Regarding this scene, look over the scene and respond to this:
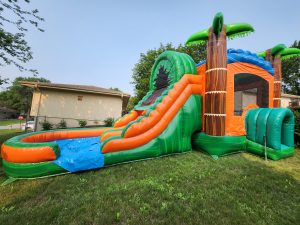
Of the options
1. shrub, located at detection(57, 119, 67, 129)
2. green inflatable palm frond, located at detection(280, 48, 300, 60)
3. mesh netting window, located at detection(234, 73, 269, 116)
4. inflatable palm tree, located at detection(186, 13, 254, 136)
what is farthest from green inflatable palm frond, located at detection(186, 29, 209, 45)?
shrub, located at detection(57, 119, 67, 129)

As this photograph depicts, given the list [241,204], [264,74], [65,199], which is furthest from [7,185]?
[264,74]

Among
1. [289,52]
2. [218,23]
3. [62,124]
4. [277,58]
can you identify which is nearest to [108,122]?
[62,124]

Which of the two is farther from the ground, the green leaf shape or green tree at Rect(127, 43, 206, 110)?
green tree at Rect(127, 43, 206, 110)

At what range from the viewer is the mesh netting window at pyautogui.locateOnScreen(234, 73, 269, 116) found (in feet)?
21.8

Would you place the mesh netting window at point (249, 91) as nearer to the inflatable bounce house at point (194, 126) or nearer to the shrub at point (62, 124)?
the inflatable bounce house at point (194, 126)

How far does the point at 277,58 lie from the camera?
22.5ft

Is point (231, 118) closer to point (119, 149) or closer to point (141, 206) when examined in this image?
point (119, 149)

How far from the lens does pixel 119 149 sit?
4.25m

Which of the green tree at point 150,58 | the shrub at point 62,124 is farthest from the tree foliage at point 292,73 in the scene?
the shrub at point 62,124

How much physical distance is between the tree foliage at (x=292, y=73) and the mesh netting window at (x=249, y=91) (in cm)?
2666

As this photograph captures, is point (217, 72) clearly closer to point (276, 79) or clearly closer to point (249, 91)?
point (249, 91)

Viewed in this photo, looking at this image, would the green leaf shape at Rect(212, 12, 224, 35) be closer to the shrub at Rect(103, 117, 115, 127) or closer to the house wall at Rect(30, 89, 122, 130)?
the shrub at Rect(103, 117, 115, 127)

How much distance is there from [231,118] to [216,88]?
45.5 inches

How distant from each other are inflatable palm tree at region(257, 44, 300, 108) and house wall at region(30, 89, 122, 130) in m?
10.6
